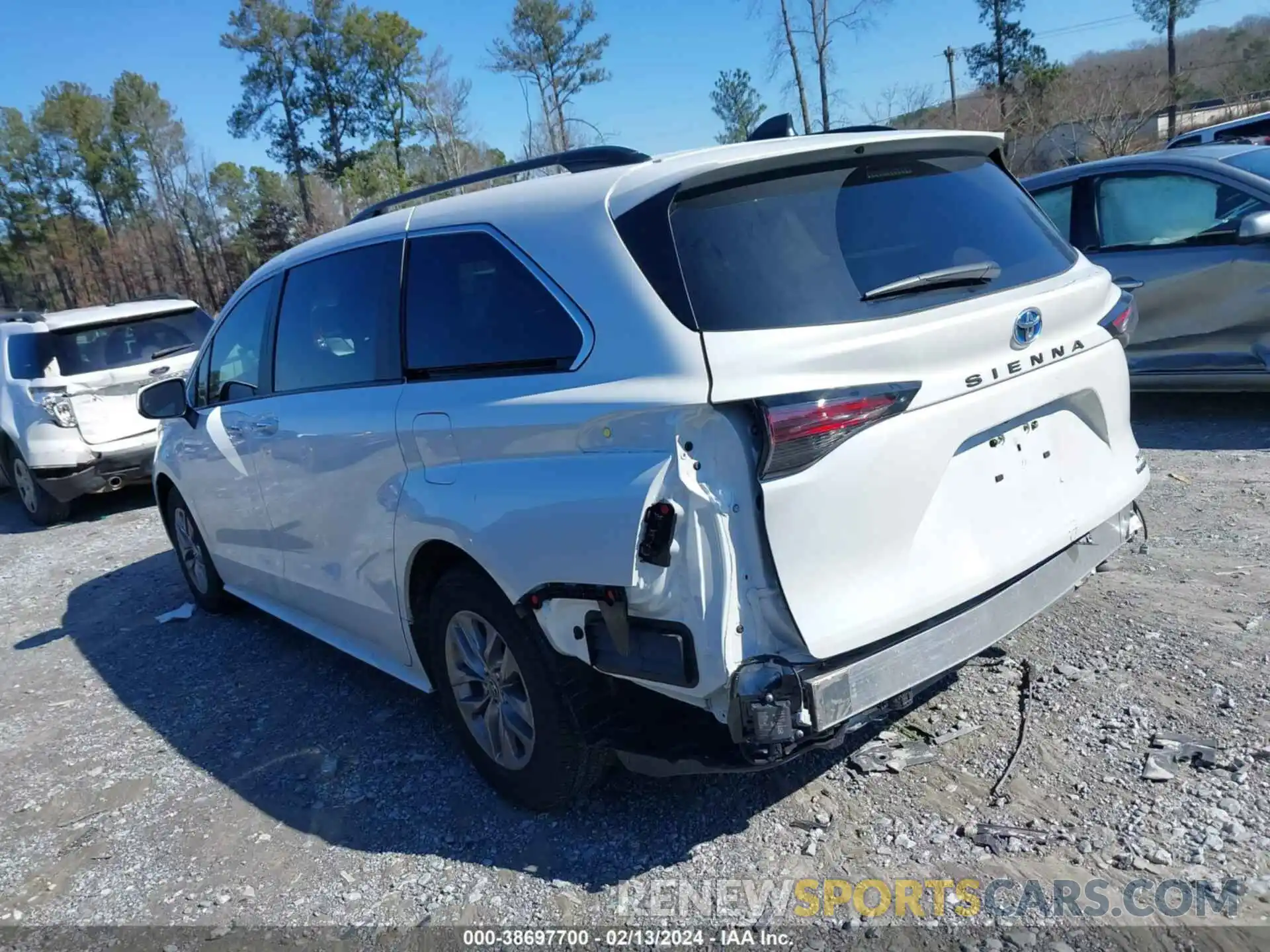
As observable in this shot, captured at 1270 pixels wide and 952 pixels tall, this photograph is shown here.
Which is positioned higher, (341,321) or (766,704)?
(341,321)

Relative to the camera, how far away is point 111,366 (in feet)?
28.6

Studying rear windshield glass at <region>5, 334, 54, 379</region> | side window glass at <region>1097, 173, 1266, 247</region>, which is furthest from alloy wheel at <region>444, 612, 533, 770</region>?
rear windshield glass at <region>5, 334, 54, 379</region>

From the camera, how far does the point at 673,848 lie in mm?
2941

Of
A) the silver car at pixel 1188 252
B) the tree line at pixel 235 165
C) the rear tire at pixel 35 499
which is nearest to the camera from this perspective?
the silver car at pixel 1188 252

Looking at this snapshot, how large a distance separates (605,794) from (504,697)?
19.3 inches

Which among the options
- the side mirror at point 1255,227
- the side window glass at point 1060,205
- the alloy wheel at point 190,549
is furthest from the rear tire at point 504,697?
the side window glass at point 1060,205

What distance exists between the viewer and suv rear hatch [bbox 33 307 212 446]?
848cm

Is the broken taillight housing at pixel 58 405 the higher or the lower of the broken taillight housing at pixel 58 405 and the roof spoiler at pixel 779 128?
the lower

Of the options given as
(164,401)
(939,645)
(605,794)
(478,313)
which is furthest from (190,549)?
(939,645)

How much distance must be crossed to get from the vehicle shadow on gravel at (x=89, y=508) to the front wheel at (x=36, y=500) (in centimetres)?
9

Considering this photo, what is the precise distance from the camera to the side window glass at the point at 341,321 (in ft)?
11.6

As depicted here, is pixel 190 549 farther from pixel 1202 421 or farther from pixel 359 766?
pixel 1202 421

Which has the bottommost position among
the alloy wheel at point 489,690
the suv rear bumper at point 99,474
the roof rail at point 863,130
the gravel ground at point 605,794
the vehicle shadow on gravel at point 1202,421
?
the vehicle shadow on gravel at point 1202,421

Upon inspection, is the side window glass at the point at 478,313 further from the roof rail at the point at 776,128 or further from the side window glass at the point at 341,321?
the roof rail at the point at 776,128
